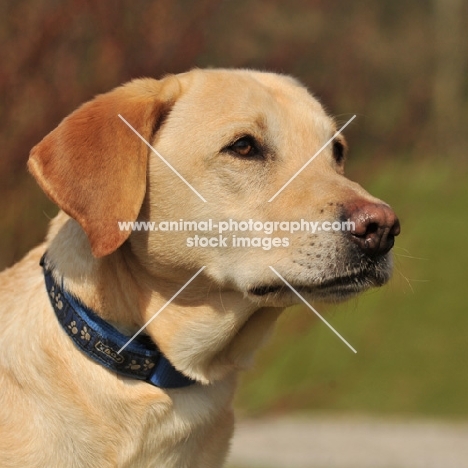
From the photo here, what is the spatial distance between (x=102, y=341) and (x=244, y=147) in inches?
35.4

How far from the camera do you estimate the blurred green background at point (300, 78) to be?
5527 millimetres

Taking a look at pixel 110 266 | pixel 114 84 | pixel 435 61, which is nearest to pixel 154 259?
pixel 110 266

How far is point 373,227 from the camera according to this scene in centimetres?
300

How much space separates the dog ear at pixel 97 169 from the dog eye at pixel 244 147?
339 millimetres

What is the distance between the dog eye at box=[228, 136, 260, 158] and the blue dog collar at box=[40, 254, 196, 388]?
777 millimetres

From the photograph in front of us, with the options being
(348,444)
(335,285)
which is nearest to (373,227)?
(335,285)

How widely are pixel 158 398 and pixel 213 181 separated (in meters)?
0.81

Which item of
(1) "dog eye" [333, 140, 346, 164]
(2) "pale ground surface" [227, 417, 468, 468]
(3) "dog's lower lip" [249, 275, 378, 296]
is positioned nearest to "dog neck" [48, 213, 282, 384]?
(3) "dog's lower lip" [249, 275, 378, 296]

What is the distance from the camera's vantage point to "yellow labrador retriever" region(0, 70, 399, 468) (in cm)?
310

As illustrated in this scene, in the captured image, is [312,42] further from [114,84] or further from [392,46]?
[392,46]

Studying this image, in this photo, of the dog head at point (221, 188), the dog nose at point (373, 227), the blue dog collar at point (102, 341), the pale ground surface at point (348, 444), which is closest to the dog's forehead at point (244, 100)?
the dog head at point (221, 188)

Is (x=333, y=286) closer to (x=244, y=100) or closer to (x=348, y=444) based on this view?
(x=244, y=100)

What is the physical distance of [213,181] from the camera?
3.31 meters

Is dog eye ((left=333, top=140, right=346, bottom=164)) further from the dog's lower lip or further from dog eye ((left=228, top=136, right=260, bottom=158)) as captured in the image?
the dog's lower lip
